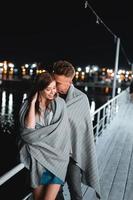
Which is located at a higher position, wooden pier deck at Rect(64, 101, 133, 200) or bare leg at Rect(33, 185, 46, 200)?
bare leg at Rect(33, 185, 46, 200)

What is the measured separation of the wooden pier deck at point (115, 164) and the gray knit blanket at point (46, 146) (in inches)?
79.3

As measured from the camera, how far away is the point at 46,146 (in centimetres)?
234

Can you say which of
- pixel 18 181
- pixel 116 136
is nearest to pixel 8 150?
pixel 18 181

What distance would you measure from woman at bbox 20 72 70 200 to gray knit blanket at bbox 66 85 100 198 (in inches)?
9.5

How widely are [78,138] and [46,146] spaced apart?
1.44 feet

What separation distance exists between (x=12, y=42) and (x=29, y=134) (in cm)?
6806

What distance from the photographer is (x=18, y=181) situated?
61.8 feet

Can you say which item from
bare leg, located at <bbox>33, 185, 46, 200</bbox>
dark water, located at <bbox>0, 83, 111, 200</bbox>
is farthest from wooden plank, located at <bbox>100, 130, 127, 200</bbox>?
bare leg, located at <bbox>33, 185, 46, 200</bbox>

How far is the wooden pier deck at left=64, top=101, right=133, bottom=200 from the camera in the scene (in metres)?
4.52

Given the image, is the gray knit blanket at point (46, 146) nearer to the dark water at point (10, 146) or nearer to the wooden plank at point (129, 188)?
the dark water at point (10, 146)

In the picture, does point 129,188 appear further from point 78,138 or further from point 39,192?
point 39,192

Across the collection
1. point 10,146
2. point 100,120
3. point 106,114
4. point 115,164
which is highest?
point 100,120

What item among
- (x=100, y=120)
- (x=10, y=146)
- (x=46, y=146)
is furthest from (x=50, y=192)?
(x=10, y=146)

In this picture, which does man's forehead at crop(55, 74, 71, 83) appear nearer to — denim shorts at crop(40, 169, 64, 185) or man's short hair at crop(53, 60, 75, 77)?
man's short hair at crop(53, 60, 75, 77)
